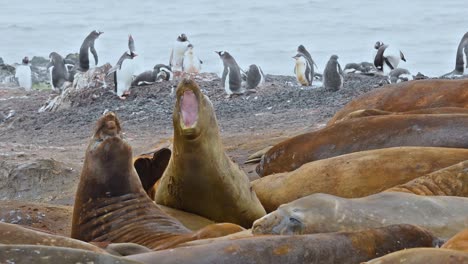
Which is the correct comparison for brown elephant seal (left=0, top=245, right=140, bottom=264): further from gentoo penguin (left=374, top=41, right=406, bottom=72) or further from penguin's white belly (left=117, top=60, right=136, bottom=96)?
gentoo penguin (left=374, top=41, right=406, bottom=72)

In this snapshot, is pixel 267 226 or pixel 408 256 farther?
pixel 267 226

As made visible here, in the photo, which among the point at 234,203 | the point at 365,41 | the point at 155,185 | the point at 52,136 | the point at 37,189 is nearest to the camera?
the point at 234,203

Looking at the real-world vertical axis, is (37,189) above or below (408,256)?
below

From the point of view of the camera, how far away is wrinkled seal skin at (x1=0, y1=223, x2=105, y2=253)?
3309 millimetres

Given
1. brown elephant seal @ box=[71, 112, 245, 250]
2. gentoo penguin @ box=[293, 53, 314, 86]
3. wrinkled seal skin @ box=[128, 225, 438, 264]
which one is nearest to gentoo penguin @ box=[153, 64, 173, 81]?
gentoo penguin @ box=[293, 53, 314, 86]

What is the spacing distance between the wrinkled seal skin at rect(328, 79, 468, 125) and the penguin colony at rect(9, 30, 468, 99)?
446 cm

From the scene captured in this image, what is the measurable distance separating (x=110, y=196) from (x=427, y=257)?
225 cm

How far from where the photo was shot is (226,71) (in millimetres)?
13492

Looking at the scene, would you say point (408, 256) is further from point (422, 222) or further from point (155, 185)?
point (155, 185)

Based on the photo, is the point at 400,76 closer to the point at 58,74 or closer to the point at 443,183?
the point at 58,74

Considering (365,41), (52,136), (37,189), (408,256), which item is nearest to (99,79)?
(52,136)

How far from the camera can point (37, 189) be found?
24.2ft

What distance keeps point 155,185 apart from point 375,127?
1200 mm

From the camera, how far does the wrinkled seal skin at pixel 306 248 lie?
3.09 meters
